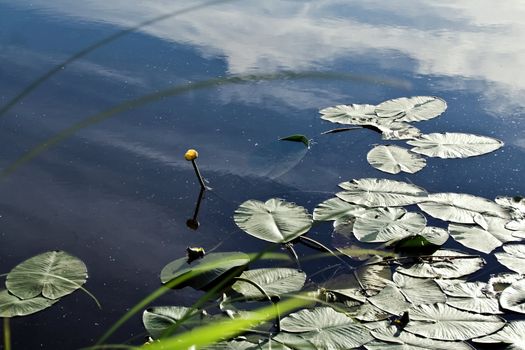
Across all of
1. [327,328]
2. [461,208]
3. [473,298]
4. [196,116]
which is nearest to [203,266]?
[327,328]

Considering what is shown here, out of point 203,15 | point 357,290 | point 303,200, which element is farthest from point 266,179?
point 203,15

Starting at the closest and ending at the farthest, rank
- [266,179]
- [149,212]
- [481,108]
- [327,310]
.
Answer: [327,310]
[149,212]
[266,179]
[481,108]

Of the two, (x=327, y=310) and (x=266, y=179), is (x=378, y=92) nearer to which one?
(x=266, y=179)

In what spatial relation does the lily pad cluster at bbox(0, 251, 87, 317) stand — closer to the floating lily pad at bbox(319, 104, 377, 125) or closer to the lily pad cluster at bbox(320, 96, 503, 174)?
the lily pad cluster at bbox(320, 96, 503, 174)

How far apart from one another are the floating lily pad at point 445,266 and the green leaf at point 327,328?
21 cm

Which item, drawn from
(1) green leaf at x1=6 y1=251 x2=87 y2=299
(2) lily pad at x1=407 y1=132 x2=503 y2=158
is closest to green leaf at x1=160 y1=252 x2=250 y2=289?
(1) green leaf at x1=6 y1=251 x2=87 y2=299

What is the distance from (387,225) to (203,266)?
0.39 meters

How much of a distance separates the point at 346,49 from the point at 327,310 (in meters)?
1.39

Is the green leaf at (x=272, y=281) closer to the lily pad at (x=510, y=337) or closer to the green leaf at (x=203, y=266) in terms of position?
the green leaf at (x=203, y=266)

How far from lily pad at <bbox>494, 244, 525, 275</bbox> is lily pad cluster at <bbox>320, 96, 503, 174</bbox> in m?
0.33

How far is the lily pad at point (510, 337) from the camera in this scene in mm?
1116

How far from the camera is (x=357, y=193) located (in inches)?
60.3

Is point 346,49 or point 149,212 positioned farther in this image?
point 346,49

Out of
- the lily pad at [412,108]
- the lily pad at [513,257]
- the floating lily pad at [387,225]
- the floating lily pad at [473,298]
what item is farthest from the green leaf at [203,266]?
the lily pad at [412,108]
